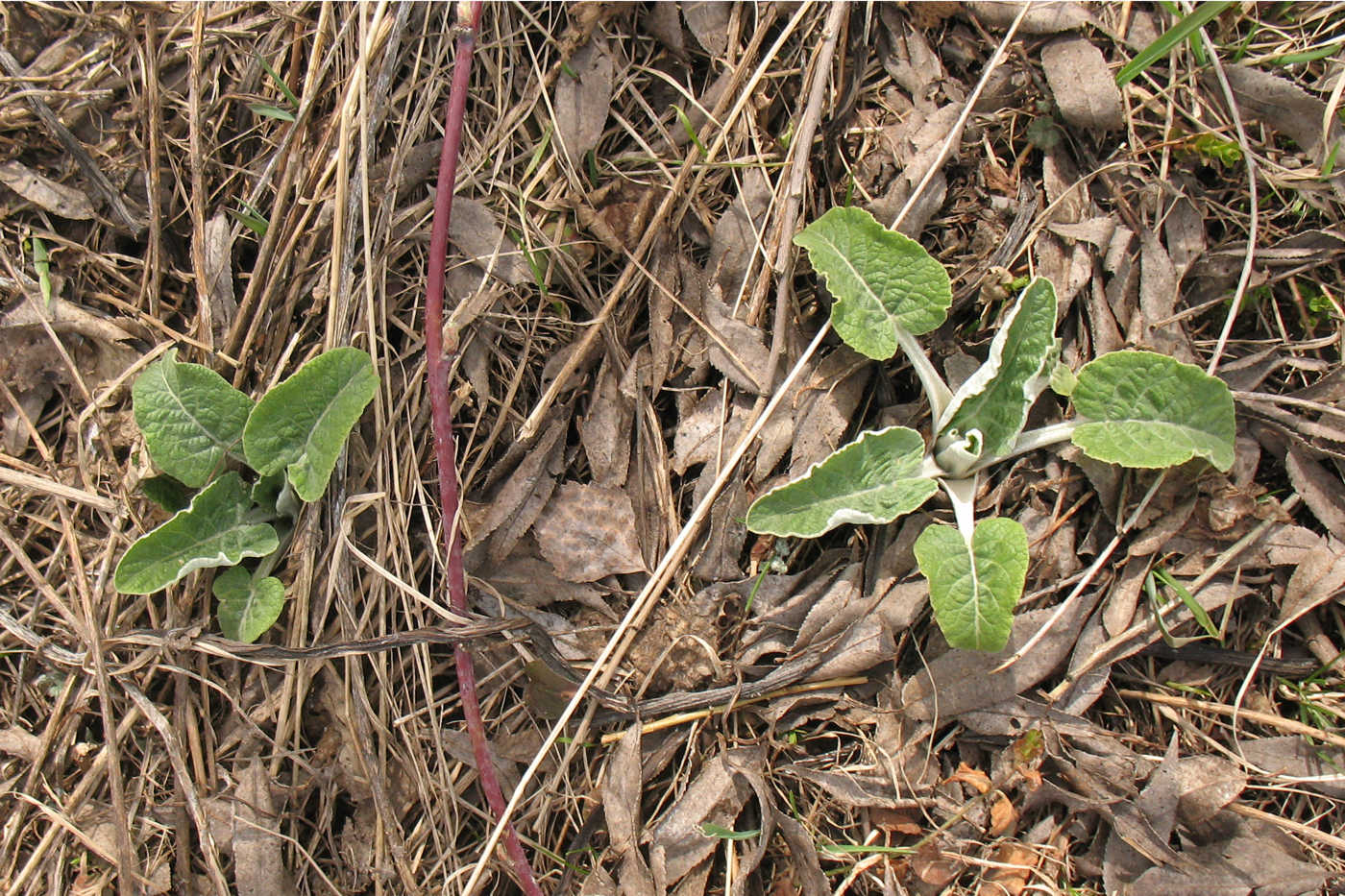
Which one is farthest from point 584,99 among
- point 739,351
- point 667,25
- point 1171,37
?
point 1171,37

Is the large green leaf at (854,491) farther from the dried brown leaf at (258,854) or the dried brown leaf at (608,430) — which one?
the dried brown leaf at (258,854)

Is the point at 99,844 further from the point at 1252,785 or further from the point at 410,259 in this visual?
the point at 1252,785

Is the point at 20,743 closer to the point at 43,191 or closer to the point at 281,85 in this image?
the point at 43,191

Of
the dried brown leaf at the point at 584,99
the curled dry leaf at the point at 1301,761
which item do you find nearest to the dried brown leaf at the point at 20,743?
the dried brown leaf at the point at 584,99

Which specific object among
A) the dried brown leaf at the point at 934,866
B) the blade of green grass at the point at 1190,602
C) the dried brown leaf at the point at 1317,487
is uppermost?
the dried brown leaf at the point at 1317,487

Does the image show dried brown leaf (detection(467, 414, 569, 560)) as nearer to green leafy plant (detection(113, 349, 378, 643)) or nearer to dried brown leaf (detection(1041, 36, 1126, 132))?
green leafy plant (detection(113, 349, 378, 643))

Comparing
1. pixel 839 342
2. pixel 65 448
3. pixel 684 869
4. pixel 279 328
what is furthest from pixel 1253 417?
pixel 65 448
